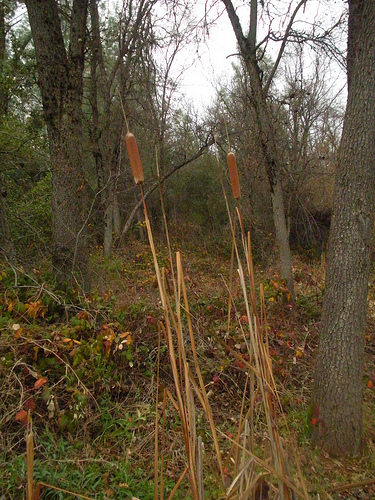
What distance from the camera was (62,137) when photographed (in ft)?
16.1

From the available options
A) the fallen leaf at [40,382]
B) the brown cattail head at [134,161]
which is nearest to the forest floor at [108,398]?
the fallen leaf at [40,382]

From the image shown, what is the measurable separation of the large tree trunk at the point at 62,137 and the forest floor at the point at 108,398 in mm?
432

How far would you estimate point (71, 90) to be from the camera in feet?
16.4

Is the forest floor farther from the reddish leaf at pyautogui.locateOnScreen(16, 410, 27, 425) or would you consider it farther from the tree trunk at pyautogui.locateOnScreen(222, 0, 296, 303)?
the tree trunk at pyautogui.locateOnScreen(222, 0, 296, 303)

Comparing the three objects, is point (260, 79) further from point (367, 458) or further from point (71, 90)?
point (367, 458)

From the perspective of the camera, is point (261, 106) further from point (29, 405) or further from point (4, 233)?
point (29, 405)

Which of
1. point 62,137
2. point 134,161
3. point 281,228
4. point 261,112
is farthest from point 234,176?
point 261,112

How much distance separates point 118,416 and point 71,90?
3.89m

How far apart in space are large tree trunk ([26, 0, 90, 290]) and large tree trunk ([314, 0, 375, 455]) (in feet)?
9.33

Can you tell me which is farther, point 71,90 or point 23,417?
point 71,90

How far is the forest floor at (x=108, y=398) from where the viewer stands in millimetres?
2613

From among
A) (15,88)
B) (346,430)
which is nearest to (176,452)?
(346,430)

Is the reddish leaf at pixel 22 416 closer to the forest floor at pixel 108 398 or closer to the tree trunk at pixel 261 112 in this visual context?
the forest floor at pixel 108 398

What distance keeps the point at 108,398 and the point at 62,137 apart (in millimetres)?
3189
